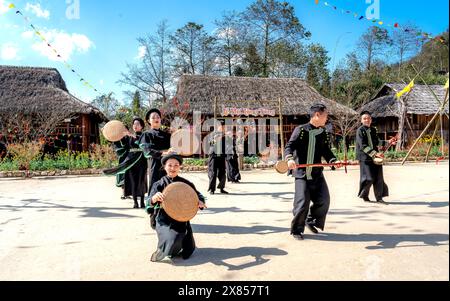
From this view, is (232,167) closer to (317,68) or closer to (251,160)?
(251,160)

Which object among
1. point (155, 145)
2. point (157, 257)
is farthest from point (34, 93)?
point (157, 257)

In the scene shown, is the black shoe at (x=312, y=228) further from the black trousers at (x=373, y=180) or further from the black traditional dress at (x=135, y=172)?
the black traditional dress at (x=135, y=172)

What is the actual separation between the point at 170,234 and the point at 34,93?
19.5m

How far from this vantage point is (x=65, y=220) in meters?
6.20

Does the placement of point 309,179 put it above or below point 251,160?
above

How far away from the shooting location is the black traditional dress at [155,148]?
18.9ft

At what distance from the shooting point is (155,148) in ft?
19.2

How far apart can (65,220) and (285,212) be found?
11.9 feet

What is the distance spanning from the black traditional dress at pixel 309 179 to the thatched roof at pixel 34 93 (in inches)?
670

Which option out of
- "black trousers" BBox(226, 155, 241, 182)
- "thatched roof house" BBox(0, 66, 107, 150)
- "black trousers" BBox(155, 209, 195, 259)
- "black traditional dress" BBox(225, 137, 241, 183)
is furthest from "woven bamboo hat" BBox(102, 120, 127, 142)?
"thatched roof house" BBox(0, 66, 107, 150)

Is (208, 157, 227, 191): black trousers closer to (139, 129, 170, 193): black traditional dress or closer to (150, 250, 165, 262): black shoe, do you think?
(139, 129, 170, 193): black traditional dress

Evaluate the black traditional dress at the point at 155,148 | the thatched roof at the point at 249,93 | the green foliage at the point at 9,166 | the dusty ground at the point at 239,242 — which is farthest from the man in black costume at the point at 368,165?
the thatched roof at the point at 249,93

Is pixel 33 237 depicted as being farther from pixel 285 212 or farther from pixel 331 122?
pixel 331 122

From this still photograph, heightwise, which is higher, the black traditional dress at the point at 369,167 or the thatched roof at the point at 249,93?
the thatched roof at the point at 249,93
